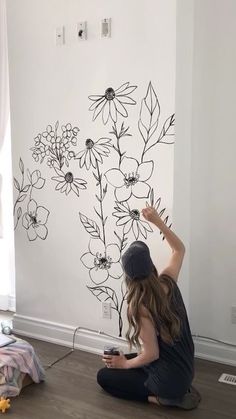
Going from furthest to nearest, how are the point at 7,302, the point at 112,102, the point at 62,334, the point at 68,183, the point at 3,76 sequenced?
the point at 7,302 → the point at 3,76 → the point at 62,334 → the point at 68,183 → the point at 112,102

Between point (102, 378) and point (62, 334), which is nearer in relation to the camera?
point (102, 378)

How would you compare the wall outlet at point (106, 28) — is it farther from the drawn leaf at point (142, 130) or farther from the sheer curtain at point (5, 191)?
the sheer curtain at point (5, 191)

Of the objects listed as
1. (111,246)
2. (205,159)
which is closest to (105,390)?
(111,246)

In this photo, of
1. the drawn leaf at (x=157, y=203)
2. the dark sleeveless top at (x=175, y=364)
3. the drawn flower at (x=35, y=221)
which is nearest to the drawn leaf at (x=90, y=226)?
the drawn flower at (x=35, y=221)

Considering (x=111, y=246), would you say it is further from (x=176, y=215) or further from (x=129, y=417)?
(x=129, y=417)

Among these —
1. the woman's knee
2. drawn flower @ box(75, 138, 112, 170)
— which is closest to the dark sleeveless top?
the woman's knee

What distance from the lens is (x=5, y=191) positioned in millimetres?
3672

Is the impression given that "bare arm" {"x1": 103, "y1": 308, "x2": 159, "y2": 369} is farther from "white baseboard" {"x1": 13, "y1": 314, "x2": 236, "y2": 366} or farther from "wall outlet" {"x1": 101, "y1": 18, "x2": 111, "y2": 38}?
"wall outlet" {"x1": 101, "y1": 18, "x2": 111, "y2": 38}

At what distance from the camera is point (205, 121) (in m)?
2.83

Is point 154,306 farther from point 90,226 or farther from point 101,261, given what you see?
point 90,226

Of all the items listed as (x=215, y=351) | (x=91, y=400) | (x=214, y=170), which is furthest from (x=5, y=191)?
(x=215, y=351)

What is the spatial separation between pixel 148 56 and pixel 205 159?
0.70m

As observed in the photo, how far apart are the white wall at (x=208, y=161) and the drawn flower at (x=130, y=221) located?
0.69ft

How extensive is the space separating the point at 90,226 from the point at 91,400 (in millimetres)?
1048
